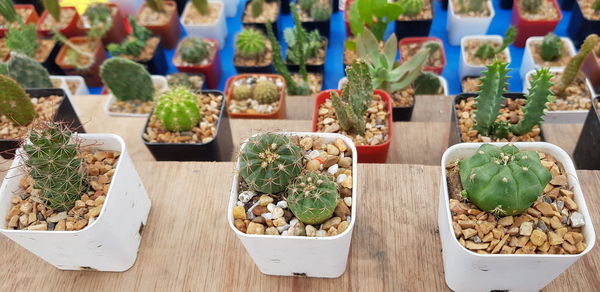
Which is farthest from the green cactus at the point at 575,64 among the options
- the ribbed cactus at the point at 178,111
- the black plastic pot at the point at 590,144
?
the ribbed cactus at the point at 178,111

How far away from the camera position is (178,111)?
1.81 meters

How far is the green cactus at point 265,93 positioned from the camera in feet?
7.89

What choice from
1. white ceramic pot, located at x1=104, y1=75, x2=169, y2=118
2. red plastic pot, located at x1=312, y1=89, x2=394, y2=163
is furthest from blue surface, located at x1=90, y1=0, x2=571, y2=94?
red plastic pot, located at x1=312, y1=89, x2=394, y2=163

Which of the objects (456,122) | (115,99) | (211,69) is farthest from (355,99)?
(211,69)

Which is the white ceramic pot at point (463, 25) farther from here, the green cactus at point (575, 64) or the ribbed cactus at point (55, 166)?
the ribbed cactus at point (55, 166)

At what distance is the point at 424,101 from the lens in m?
2.40

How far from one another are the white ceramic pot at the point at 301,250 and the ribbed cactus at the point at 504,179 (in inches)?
12.1

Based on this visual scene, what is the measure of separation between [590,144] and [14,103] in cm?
213

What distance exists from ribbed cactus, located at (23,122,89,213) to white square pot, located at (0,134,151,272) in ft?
0.33

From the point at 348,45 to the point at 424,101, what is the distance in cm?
58

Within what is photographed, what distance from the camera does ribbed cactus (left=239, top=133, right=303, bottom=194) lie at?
4.07 feet

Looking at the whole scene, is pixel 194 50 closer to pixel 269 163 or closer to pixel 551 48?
pixel 269 163

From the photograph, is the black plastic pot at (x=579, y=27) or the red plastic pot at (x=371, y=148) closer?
the red plastic pot at (x=371, y=148)

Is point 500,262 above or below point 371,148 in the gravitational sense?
above
